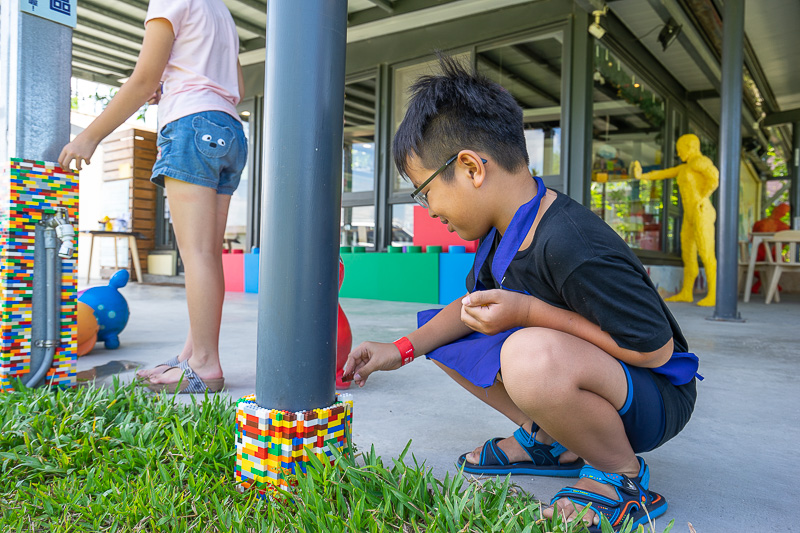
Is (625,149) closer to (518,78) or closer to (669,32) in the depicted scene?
(669,32)

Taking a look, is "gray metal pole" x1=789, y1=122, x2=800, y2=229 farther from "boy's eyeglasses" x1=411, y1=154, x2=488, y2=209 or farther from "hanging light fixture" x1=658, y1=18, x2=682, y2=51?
"boy's eyeglasses" x1=411, y1=154, x2=488, y2=209

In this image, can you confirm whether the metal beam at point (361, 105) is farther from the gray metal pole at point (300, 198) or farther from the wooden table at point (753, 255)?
the gray metal pole at point (300, 198)

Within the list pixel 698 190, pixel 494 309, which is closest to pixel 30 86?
pixel 494 309

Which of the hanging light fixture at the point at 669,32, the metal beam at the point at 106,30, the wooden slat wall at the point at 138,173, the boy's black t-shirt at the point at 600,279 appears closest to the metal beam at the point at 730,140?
the hanging light fixture at the point at 669,32

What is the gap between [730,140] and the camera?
188 inches

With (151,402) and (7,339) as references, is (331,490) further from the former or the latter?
(7,339)

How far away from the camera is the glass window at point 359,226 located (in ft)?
23.3

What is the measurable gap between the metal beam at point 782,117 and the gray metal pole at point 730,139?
18.2 feet

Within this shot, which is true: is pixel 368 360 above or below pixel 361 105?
below

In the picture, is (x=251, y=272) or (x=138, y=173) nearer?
(x=251, y=272)

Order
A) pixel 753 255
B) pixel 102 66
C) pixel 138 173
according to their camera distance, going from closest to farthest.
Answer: pixel 753 255 → pixel 102 66 → pixel 138 173

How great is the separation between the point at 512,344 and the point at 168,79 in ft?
4.99

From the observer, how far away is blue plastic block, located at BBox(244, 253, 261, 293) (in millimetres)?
6887

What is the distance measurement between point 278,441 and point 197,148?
1.11 metres
